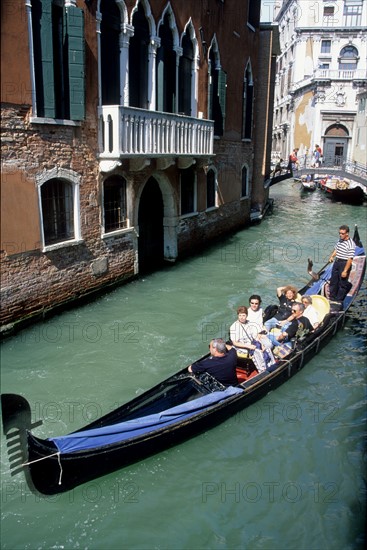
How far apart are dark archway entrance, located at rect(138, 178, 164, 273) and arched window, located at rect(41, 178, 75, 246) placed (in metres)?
2.36

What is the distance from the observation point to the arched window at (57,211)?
6941 mm

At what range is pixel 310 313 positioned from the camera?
21.1ft

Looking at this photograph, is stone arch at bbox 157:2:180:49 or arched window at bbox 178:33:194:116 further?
arched window at bbox 178:33:194:116

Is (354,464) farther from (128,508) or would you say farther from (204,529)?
(128,508)

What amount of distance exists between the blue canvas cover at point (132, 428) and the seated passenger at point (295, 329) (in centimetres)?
137

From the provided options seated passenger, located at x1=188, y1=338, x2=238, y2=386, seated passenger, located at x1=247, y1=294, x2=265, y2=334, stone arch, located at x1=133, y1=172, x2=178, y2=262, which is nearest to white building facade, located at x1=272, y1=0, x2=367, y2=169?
stone arch, located at x1=133, y1=172, x2=178, y2=262

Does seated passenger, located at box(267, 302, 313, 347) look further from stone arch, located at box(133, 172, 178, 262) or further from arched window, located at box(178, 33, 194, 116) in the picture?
arched window, located at box(178, 33, 194, 116)

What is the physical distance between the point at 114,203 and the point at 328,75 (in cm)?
2768

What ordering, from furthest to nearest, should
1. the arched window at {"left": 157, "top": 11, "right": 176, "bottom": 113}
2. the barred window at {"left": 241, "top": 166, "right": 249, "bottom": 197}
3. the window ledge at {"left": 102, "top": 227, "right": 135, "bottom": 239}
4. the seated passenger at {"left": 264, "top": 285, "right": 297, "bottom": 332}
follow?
the barred window at {"left": 241, "top": 166, "right": 249, "bottom": 197} < the arched window at {"left": 157, "top": 11, "right": 176, "bottom": 113} < the window ledge at {"left": 102, "top": 227, "right": 135, "bottom": 239} < the seated passenger at {"left": 264, "top": 285, "right": 297, "bottom": 332}

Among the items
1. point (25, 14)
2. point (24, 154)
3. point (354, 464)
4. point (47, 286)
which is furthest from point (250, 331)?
point (25, 14)

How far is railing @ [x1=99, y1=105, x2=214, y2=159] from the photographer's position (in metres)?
7.46

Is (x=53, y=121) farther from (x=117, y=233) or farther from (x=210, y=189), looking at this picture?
(x=210, y=189)

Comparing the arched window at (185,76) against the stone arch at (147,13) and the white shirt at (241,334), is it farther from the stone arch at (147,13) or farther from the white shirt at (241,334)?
the white shirt at (241,334)

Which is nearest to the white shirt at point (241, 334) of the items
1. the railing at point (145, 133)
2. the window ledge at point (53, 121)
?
the railing at point (145, 133)
